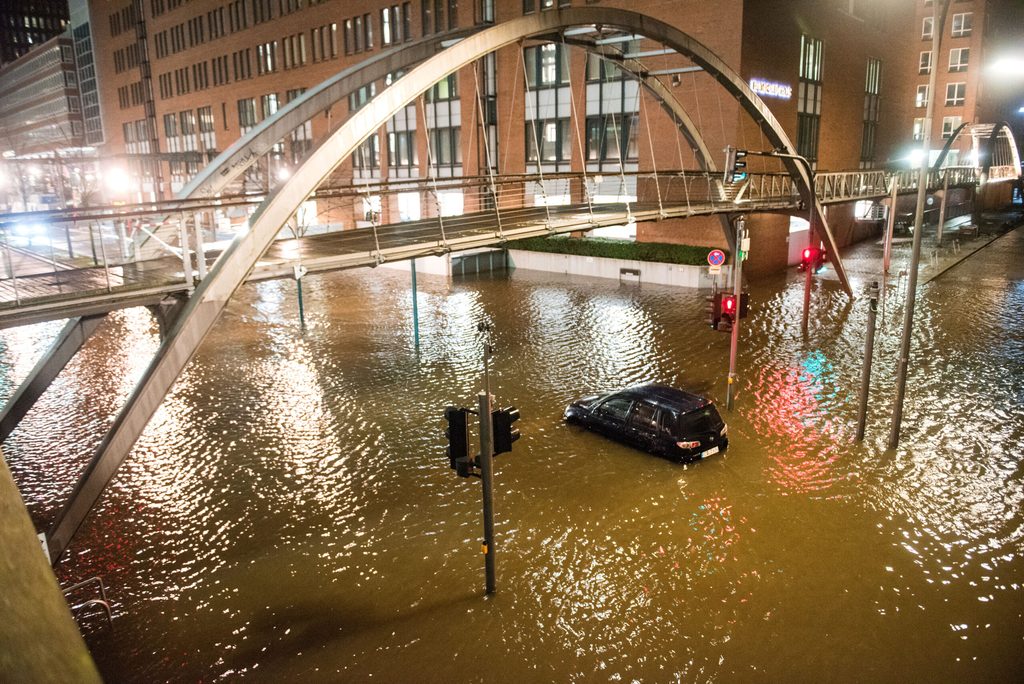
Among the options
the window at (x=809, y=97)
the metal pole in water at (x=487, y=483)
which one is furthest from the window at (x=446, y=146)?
the metal pole in water at (x=487, y=483)

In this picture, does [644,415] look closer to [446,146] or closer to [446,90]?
[446,146]

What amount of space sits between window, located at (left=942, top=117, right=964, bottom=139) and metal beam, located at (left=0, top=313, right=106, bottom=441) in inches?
2810

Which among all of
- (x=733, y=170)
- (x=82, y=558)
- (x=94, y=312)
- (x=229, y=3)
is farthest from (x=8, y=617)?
(x=229, y=3)

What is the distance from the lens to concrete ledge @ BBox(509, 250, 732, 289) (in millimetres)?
29172

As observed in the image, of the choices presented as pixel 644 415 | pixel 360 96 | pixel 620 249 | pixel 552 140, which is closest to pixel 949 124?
pixel 552 140

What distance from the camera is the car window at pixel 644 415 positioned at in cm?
1259

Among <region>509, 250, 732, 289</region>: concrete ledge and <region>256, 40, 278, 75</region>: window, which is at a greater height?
<region>256, 40, 278, 75</region>: window

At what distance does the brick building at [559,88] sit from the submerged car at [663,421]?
968 centimetres

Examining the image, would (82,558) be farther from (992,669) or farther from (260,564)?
(992,669)

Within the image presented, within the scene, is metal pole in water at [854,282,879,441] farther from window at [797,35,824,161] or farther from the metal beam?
window at [797,35,824,161]

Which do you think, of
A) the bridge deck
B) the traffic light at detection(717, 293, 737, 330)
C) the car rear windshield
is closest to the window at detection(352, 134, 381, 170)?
the bridge deck

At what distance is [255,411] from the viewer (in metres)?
15.6

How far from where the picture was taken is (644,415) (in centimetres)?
1279

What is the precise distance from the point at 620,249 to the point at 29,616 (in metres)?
31.0
